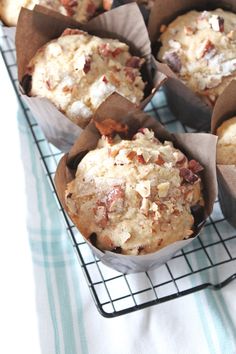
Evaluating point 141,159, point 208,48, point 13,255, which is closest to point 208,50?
point 208,48

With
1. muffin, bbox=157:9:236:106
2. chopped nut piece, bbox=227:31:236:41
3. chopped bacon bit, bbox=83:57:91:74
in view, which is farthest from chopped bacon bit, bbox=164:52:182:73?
chopped bacon bit, bbox=83:57:91:74

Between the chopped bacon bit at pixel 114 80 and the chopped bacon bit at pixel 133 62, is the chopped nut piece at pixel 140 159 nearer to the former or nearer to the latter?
the chopped bacon bit at pixel 114 80

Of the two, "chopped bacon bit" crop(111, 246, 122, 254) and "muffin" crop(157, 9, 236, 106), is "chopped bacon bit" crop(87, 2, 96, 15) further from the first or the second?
"chopped bacon bit" crop(111, 246, 122, 254)

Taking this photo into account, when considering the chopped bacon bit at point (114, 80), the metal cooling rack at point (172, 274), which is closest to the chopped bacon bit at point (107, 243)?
the metal cooling rack at point (172, 274)

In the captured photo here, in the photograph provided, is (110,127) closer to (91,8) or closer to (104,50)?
(104,50)

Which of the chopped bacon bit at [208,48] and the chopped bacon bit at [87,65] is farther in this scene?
the chopped bacon bit at [208,48]
